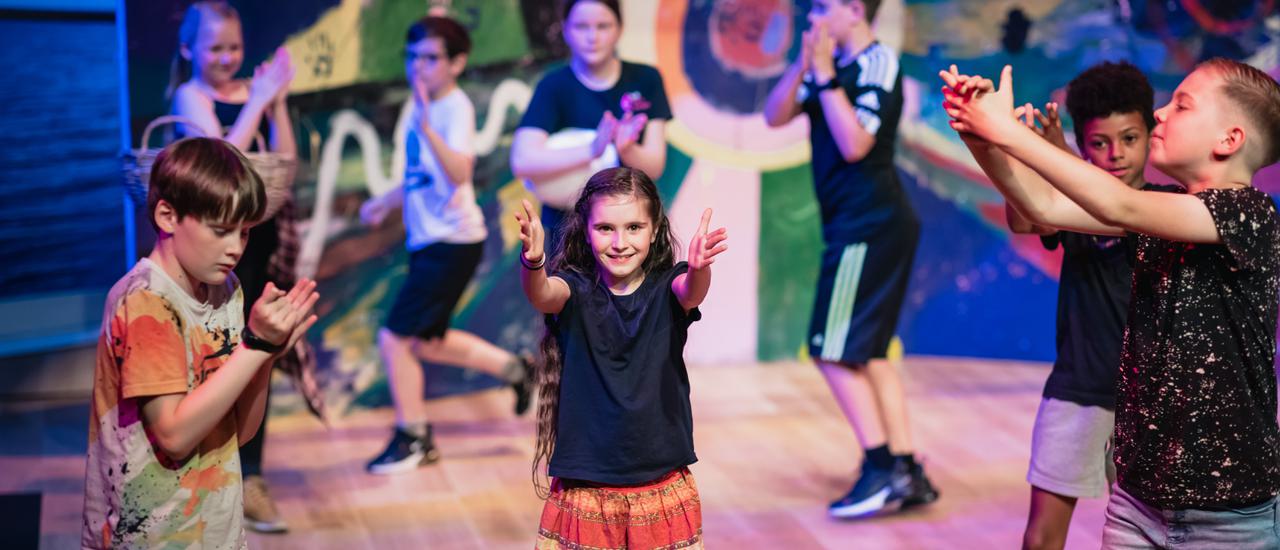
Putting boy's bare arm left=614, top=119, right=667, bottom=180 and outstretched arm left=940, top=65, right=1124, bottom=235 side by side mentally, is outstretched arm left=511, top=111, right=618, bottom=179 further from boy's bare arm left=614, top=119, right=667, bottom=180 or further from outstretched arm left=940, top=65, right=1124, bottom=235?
outstretched arm left=940, top=65, right=1124, bottom=235

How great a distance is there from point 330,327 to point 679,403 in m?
2.91

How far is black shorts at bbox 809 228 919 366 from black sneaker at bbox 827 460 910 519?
34cm

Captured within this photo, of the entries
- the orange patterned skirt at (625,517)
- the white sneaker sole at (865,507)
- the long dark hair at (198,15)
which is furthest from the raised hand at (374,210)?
the orange patterned skirt at (625,517)

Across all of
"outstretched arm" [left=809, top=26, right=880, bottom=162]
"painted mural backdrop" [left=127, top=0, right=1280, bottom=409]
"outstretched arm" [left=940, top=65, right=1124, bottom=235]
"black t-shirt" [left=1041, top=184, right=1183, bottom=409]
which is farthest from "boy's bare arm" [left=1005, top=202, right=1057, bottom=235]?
"painted mural backdrop" [left=127, top=0, right=1280, bottom=409]

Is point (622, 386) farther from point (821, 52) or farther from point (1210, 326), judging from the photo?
point (821, 52)

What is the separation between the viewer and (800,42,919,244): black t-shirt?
3.70 m

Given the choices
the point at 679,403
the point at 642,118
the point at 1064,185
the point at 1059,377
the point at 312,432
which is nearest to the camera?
the point at 1064,185

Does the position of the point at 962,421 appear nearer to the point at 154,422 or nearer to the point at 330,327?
the point at 330,327

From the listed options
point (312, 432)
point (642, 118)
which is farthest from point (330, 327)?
point (642, 118)

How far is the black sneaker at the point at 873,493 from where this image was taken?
367cm

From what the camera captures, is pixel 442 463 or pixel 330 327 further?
pixel 330 327

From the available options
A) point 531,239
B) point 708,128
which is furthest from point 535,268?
point 708,128

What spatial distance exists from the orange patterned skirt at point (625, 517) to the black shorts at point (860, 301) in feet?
5.04

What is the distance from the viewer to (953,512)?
147 inches
